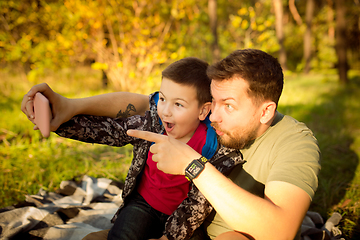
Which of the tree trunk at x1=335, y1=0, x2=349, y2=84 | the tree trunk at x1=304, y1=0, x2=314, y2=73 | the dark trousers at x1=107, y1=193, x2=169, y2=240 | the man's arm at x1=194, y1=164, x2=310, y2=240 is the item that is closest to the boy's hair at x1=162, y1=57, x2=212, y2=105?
the man's arm at x1=194, y1=164, x2=310, y2=240

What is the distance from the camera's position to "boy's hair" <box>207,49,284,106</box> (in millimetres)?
1621

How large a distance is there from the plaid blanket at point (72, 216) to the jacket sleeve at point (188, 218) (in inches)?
37.0

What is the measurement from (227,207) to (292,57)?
25.5 meters

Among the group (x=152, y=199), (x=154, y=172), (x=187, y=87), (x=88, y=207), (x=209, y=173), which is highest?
(x=187, y=87)

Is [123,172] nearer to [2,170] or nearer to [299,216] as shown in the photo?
[2,170]

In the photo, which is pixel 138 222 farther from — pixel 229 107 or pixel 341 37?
pixel 341 37

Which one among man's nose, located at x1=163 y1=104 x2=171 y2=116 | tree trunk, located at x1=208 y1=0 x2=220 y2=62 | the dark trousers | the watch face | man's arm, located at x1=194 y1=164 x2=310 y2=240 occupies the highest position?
tree trunk, located at x1=208 y1=0 x2=220 y2=62

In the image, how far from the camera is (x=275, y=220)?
46.7 inches

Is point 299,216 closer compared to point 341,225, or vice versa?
point 299,216

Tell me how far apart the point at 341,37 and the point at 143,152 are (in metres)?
10.7

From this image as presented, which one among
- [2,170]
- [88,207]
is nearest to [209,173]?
[88,207]

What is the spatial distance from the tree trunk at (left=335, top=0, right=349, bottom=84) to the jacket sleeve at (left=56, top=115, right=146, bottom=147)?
34.2 feet

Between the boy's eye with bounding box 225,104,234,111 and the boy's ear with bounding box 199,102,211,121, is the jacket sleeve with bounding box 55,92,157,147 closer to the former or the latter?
the boy's ear with bounding box 199,102,211,121

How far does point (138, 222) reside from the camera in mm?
1850
